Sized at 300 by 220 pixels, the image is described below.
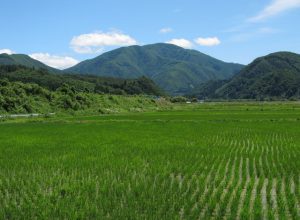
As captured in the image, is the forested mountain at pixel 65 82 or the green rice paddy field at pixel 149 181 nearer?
the green rice paddy field at pixel 149 181

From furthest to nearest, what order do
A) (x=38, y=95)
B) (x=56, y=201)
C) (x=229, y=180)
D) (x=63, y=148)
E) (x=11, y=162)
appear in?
(x=38, y=95)
(x=63, y=148)
(x=11, y=162)
(x=229, y=180)
(x=56, y=201)

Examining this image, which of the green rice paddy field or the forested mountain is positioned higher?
the forested mountain

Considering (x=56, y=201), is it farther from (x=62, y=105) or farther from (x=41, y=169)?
(x=62, y=105)

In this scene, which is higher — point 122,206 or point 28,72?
point 28,72

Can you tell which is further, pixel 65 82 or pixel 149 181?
pixel 65 82

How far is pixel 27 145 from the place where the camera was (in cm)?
1830

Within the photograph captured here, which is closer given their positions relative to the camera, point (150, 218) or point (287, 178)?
point (150, 218)

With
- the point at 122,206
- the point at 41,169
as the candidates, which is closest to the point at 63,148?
the point at 41,169

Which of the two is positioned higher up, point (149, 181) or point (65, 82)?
point (65, 82)

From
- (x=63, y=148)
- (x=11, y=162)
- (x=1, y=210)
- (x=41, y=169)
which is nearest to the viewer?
(x=1, y=210)

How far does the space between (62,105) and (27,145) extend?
1559 inches

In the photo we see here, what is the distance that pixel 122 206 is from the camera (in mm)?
7816

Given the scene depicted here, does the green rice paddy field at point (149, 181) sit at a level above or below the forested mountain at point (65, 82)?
below

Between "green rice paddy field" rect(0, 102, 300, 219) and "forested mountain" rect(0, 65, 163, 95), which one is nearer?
"green rice paddy field" rect(0, 102, 300, 219)
